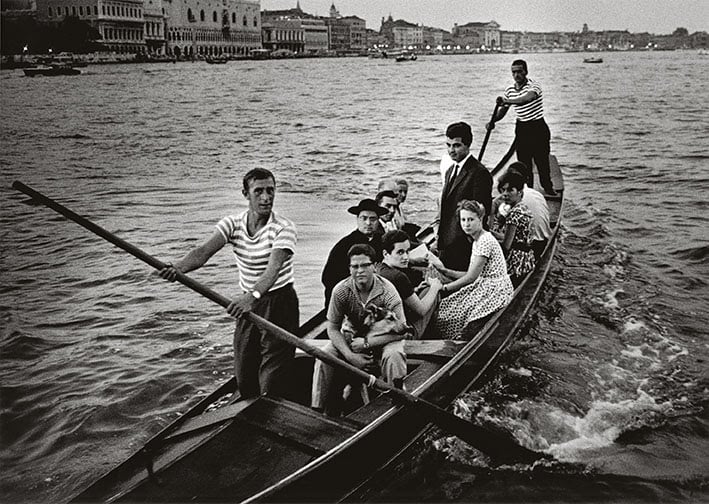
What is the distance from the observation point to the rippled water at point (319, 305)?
4.91m

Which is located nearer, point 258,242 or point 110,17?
point 258,242

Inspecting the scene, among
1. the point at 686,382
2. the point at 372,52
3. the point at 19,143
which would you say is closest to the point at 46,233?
the point at 686,382

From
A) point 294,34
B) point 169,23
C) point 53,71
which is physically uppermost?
point 294,34

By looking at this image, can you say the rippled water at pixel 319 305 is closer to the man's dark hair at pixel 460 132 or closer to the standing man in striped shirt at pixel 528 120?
the standing man in striped shirt at pixel 528 120

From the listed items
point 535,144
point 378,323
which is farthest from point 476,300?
point 535,144

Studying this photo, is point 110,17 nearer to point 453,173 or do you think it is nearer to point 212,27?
point 212,27

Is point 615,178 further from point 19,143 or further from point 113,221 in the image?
point 19,143

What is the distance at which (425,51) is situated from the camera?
604 feet

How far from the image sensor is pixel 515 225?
576 cm

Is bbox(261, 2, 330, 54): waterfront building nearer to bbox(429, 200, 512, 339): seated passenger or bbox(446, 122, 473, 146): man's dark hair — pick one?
bbox(446, 122, 473, 146): man's dark hair

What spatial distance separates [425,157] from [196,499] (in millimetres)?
15900

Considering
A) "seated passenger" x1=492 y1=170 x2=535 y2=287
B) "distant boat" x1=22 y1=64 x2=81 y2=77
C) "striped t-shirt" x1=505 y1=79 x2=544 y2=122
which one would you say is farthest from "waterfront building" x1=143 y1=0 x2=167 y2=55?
"seated passenger" x1=492 y1=170 x2=535 y2=287

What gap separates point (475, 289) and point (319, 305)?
310 cm

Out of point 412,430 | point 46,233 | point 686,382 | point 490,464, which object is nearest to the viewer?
point 412,430
